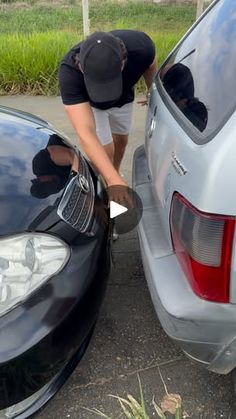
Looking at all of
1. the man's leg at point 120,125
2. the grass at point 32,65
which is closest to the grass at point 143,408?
the man's leg at point 120,125

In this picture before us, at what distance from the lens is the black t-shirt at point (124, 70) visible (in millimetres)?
2523

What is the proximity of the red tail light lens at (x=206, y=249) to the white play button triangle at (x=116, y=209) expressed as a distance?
635 mm

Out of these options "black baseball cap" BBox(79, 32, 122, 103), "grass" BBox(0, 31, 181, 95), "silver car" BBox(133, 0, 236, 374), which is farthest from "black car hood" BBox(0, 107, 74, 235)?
"grass" BBox(0, 31, 181, 95)

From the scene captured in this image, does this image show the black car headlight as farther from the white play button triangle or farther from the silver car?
the white play button triangle

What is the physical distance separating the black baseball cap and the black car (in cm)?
48

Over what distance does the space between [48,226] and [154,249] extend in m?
0.41

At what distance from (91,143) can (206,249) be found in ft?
3.68

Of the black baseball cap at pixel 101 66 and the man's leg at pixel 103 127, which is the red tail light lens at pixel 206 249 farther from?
the man's leg at pixel 103 127

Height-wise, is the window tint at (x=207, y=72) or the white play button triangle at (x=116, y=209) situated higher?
the window tint at (x=207, y=72)

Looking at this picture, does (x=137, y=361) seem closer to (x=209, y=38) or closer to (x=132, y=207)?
(x=132, y=207)

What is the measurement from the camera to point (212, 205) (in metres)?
1.41

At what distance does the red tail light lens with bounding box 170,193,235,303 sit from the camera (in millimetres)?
1426

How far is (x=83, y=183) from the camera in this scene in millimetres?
2164

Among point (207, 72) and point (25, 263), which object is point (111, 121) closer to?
point (207, 72)
